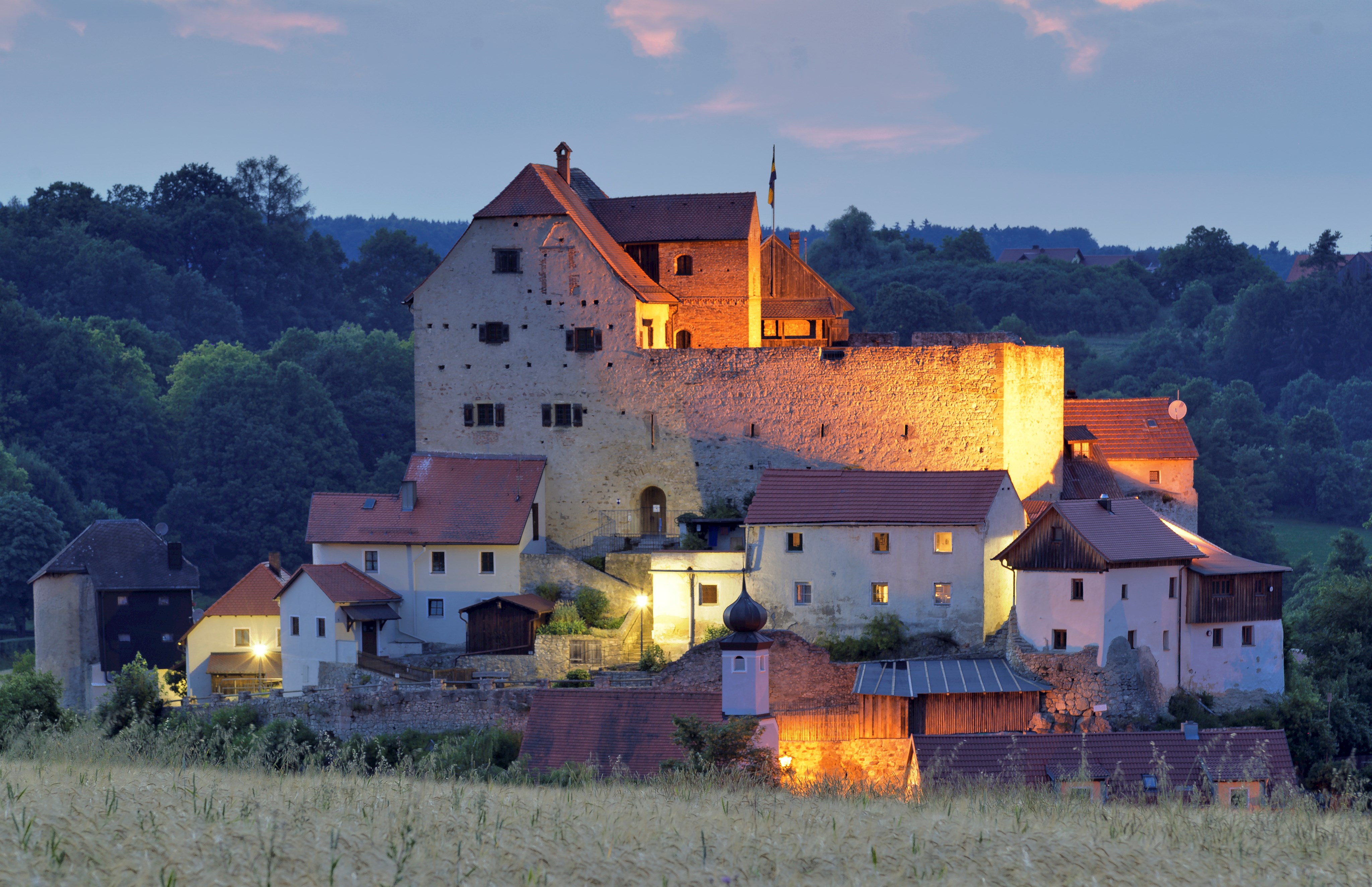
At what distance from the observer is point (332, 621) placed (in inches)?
1619

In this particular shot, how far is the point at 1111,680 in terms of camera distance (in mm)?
36062

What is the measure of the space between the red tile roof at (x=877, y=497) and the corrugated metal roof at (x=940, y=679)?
11.1ft

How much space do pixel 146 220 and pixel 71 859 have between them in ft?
351

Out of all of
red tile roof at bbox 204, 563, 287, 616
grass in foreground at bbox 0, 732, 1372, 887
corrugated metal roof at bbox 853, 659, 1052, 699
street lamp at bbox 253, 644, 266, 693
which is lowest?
street lamp at bbox 253, 644, 266, 693

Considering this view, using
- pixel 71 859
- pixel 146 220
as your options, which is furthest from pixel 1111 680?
pixel 146 220

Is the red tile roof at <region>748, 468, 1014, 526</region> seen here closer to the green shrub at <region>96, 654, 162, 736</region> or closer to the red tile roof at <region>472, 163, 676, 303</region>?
the red tile roof at <region>472, 163, 676, 303</region>

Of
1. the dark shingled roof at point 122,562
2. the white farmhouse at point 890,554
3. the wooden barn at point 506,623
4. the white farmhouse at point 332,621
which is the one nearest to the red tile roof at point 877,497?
the white farmhouse at point 890,554

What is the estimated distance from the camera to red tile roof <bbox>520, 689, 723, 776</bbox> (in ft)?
109

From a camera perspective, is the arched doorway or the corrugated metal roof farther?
the arched doorway

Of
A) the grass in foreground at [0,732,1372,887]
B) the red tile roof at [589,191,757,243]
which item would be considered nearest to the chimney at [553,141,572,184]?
the red tile roof at [589,191,757,243]

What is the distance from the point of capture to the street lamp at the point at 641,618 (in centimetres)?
4016

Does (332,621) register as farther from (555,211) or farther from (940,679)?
(940,679)

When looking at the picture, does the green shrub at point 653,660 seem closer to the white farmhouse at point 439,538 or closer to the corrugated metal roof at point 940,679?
the white farmhouse at point 439,538

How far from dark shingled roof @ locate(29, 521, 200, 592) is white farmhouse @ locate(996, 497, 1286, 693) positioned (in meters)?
29.2
